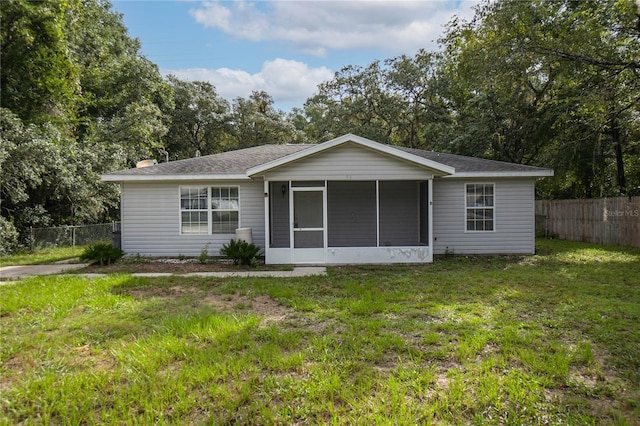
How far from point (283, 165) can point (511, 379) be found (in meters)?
7.36

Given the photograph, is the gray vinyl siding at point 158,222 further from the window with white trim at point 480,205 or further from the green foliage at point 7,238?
the window with white trim at point 480,205

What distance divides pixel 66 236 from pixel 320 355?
14.0 meters

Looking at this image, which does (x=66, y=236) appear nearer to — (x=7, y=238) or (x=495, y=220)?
(x=7, y=238)

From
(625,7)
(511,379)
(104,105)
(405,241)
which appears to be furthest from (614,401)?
(104,105)

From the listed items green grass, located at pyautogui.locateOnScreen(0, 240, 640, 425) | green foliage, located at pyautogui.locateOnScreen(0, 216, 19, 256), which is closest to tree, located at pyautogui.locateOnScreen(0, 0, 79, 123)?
green foliage, located at pyautogui.locateOnScreen(0, 216, 19, 256)

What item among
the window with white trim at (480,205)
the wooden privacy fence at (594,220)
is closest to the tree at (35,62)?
the window with white trim at (480,205)

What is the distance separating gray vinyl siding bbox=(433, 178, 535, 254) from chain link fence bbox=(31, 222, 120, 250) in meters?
10.8

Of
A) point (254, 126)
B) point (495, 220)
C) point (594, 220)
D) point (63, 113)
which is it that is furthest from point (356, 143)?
point (254, 126)

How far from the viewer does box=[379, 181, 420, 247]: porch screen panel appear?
12047 millimetres

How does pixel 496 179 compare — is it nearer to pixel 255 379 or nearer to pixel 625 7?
pixel 625 7

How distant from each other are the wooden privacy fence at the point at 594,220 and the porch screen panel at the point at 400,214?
6919mm

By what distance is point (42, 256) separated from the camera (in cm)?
1200

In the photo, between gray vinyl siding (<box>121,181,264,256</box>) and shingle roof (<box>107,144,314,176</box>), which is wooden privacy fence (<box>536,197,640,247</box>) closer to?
shingle roof (<box>107,144,314,176</box>)

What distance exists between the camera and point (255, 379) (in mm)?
3436
